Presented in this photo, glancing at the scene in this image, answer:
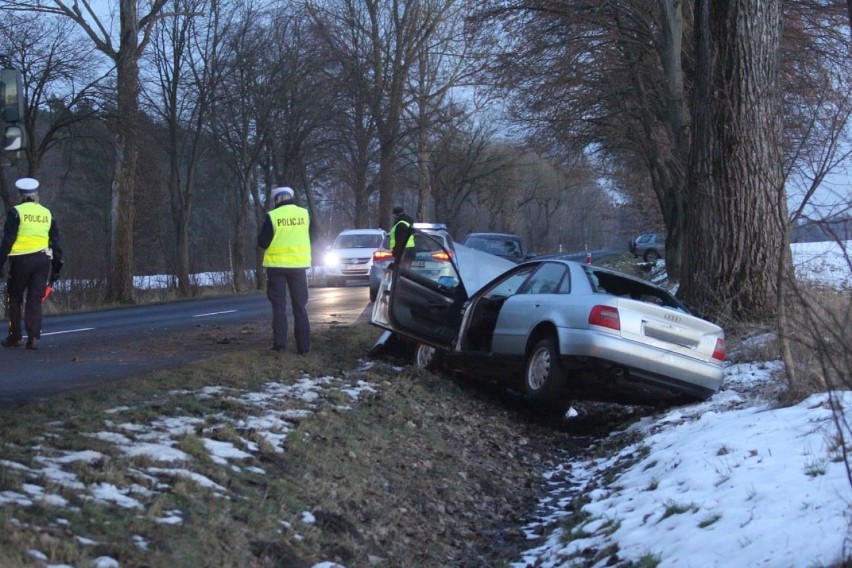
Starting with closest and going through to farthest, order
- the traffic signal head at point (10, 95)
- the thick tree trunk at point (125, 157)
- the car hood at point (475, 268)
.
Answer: the traffic signal head at point (10, 95) < the car hood at point (475, 268) < the thick tree trunk at point (125, 157)

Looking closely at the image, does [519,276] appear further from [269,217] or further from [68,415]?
[68,415]

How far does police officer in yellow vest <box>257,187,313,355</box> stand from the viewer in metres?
10.8

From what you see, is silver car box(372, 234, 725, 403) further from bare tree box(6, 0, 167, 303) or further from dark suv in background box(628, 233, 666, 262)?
dark suv in background box(628, 233, 666, 262)

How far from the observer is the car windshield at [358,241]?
107 ft

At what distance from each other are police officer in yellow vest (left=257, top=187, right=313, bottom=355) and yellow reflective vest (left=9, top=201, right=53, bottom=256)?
274cm

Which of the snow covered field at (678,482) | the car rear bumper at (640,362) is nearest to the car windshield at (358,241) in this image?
the car rear bumper at (640,362)

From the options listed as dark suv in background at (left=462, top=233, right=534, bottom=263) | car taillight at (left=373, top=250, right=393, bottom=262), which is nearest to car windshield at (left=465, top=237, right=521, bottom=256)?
dark suv in background at (left=462, top=233, right=534, bottom=263)

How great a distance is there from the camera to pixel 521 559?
6.36 meters

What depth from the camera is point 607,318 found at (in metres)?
9.20

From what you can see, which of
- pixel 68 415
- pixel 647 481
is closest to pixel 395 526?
pixel 647 481

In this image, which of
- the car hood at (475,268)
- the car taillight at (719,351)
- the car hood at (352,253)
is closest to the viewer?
the car taillight at (719,351)

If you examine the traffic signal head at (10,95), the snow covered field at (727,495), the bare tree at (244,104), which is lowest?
the snow covered field at (727,495)

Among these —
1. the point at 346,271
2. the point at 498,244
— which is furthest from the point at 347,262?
the point at 498,244

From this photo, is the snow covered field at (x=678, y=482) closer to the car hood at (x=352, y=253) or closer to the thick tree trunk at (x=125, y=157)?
the thick tree trunk at (x=125, y=157)
